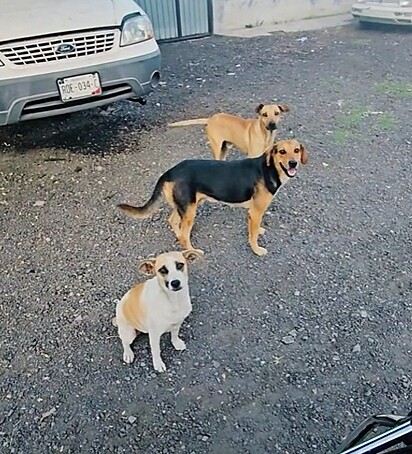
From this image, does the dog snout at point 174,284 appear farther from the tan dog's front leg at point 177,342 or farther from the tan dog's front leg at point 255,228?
the tan dog's front leg at point 255,228

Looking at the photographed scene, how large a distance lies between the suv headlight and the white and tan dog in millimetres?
2613

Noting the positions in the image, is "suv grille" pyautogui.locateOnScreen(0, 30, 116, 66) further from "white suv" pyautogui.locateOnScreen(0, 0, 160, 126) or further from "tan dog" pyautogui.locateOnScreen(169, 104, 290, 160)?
"tan dog" pyautogui.locateOnScreen(169, 104, 290, 160)

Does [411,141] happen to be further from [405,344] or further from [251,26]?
[251,26]

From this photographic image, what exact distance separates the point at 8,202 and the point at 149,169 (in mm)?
1048

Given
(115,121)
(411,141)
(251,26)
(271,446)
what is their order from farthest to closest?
1. (251,26)
2. (115,121)
3. (411,141)
4. (271,446)

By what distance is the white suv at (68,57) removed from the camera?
4.07m

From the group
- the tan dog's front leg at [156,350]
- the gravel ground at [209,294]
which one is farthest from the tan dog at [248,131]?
the tan dog's front leg at [156,350]

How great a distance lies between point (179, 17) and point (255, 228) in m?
6.12

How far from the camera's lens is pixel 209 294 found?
295cm

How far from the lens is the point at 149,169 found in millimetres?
4273

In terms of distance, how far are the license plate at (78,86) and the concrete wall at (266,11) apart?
5.09 meters

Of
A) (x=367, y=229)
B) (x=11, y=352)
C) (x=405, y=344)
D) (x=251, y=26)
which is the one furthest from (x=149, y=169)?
(x=251, y=26)

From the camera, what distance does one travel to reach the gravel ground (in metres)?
2.24

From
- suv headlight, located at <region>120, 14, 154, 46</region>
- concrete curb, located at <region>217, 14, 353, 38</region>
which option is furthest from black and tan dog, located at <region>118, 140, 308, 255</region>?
concrete curb, located at <region>217, 14, 353, 38</region>
